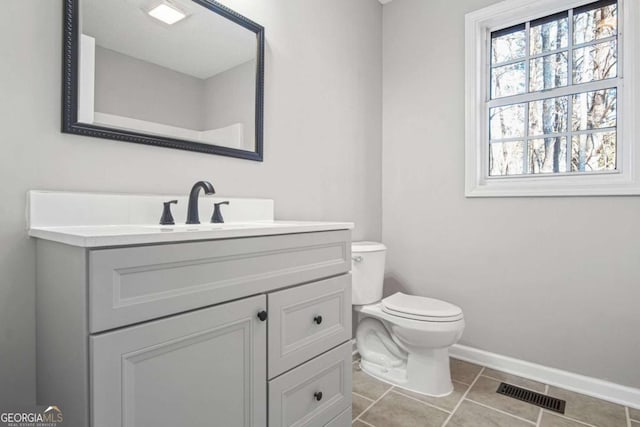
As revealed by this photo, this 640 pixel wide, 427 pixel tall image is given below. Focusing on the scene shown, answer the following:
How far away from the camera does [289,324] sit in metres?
1.17

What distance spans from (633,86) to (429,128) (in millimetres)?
1062

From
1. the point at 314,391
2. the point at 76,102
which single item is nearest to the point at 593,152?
the point at 314,391

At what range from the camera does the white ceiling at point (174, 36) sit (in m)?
1.19

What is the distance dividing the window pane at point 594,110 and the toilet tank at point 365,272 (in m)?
1.38

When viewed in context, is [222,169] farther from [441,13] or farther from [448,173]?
[441,13]

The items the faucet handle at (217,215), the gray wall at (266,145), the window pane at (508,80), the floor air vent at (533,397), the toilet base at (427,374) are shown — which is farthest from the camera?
the window pane at (508,80)

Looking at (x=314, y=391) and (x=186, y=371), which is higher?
(x=186, y=371)

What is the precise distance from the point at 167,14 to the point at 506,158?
6.82ft

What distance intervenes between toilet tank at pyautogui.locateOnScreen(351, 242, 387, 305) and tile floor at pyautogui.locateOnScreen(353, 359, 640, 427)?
486mm

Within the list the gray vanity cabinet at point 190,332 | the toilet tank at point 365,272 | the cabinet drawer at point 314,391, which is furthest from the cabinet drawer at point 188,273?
the toilet tank at point 365,272

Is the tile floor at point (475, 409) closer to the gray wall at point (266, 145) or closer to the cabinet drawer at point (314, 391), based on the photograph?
the cabinet drawer at point (314, 391)

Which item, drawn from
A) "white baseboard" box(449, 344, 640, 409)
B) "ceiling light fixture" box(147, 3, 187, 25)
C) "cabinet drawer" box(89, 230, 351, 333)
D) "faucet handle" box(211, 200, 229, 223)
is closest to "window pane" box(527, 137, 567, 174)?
"white baseboard" box(449, 344, 640, 409)

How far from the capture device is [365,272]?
206 cm

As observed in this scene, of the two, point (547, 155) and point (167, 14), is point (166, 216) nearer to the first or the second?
point (167, 14)
